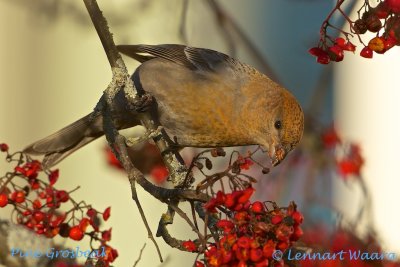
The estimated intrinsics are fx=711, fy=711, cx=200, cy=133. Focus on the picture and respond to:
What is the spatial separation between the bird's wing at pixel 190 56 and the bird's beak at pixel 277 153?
0.63 metres

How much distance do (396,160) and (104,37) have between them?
11.9 ft

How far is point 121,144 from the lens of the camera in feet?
8.71

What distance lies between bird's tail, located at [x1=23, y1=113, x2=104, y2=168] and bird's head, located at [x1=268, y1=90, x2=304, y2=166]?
35.9 inches

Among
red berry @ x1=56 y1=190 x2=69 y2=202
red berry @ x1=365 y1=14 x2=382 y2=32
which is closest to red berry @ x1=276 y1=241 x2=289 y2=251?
red berry @ x1=365 y1=14 x2=382 y2=32

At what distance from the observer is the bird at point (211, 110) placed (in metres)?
3.51

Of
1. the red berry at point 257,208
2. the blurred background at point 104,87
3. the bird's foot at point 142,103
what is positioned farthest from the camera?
the blurred background at point 104,87

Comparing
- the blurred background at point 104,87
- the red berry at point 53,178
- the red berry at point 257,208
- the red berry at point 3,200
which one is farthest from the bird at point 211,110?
the blurred background at point 104,87

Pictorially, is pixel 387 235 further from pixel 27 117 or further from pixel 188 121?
pixel 27 117

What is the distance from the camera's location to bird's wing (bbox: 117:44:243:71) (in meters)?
3.88

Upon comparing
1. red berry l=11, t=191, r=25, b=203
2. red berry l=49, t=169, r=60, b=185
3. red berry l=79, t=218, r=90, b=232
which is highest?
red berry l=49, t=169, r=60, b=185

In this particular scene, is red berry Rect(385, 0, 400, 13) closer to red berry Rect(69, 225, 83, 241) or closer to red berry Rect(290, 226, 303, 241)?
red berry Rect(290, 226, 303, 241)

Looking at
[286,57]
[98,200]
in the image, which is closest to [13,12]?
[98,200]

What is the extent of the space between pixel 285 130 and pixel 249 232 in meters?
1.29

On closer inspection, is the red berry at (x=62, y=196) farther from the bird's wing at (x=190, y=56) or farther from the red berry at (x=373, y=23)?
the red berry at (x=373, y=23)
